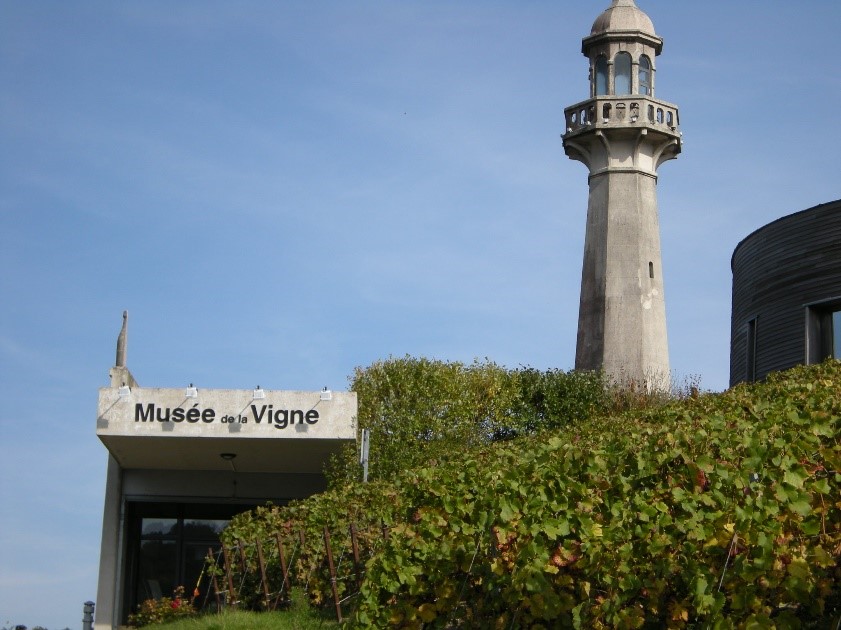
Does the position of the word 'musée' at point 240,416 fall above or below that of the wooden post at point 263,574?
above

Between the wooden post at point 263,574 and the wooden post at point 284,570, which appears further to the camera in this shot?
the wooden post at point 263,574

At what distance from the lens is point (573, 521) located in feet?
36.2

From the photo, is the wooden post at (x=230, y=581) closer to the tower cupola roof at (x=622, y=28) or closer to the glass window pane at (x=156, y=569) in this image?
the glass window pane at (x=156, y=569)

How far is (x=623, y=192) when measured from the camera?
40.9 m

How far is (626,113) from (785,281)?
14.3 metres

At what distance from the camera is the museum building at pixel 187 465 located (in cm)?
2633

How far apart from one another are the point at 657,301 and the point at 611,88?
21.7 feet

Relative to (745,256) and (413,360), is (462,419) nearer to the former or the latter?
(413,360)

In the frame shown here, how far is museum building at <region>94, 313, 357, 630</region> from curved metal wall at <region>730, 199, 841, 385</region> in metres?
8.72

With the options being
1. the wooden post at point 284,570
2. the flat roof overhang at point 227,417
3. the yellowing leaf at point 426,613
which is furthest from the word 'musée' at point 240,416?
the yellowing leaf at point 426,613

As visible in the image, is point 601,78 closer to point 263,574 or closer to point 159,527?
point 159,527

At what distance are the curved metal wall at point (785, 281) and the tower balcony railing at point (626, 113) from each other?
11454 millimetres

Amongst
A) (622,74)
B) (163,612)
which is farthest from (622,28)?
(163,612)

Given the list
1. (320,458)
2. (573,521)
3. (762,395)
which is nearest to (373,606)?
(573,521)
